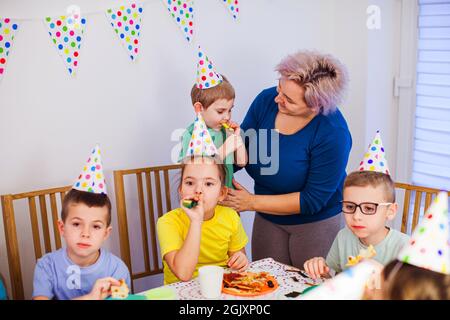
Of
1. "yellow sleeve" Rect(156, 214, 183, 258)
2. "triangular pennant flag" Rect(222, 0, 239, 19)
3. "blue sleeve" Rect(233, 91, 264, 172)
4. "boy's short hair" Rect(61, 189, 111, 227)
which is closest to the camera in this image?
"boy's short hair" Rect(61, 189, 111, 227)

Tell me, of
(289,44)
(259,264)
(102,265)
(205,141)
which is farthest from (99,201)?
(289,44)

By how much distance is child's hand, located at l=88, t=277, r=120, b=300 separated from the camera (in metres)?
1.33

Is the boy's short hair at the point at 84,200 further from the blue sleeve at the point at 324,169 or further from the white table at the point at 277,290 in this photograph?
the blue sleeve at the point at 324,169

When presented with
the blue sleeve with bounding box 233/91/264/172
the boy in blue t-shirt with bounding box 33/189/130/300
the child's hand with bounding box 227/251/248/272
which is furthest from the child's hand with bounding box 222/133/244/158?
the boy in blue t-shirt with bounding box 33/189/130/300

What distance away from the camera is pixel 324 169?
1972 mm

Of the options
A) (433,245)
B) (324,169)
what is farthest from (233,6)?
(433,245)

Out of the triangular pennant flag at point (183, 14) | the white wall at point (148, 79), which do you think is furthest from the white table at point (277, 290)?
the triangular pennant flag at point (183, 14)

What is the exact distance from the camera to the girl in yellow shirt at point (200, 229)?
62.1 inches

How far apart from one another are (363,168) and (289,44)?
1109 millimetres

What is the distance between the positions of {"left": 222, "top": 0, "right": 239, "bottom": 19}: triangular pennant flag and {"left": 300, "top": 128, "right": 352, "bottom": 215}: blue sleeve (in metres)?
0.76

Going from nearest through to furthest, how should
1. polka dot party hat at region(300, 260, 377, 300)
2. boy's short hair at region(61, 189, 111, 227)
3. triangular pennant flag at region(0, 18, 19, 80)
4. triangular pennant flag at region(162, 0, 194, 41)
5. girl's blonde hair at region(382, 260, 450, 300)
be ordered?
polka dot party hat at region(300, 260, 377, 300)
girl's blonde hair at region(382, 260, 450, 300)
boy's short hair at region(61, 189, 111, 227)
triangular pennant flag at region(0, 18, 19, 80)
triangular pennant flag at region(162, 0, 194, 41)

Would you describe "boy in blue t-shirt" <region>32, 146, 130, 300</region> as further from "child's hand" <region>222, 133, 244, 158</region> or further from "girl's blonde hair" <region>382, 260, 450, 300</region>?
"girl's blonde hair" <region>382, 260, 450, 300</region>
